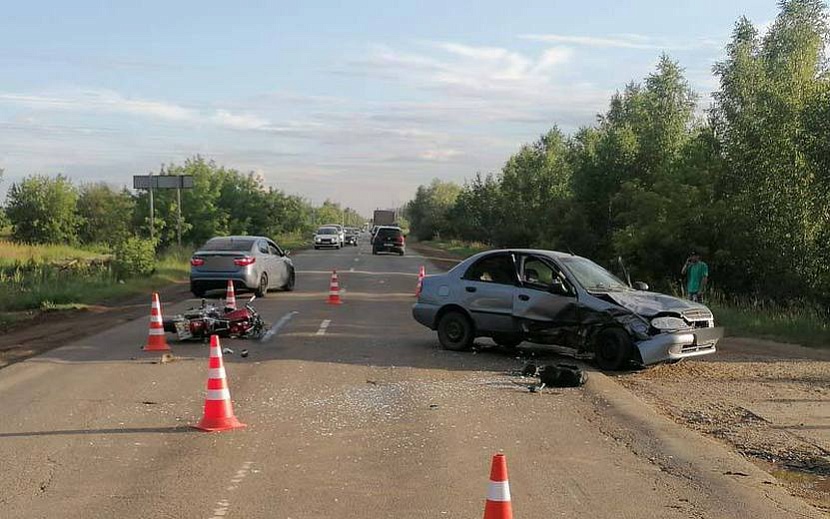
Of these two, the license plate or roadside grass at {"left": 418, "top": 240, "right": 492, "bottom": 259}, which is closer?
the license plate

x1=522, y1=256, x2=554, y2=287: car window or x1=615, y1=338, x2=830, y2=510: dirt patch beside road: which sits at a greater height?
x1=522, y1=256, x2=554, y2=287: car window

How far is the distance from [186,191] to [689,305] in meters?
46.3

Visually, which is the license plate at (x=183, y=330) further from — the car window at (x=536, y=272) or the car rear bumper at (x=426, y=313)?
Answer: the car window at (x=536, y=272)

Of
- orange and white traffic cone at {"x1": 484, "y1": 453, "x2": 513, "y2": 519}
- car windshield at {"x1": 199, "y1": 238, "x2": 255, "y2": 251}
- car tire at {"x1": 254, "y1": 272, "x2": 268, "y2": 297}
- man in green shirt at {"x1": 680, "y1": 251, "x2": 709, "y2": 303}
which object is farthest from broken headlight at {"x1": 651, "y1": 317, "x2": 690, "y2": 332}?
car windshield at {"x1": 199, "y1": 238, "x2": 255, "y2": 251}

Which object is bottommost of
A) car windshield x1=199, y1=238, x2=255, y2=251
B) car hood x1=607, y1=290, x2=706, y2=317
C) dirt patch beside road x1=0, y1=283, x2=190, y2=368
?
dirt patch beside road x1=0, y1=283, x2=190, y2=368

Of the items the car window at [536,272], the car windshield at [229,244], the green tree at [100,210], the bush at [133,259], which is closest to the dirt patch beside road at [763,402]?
the car window at [536,272]

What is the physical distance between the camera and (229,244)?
20.5 meters

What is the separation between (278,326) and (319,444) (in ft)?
27.0

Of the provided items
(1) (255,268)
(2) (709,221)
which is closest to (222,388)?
(1) (255,268)

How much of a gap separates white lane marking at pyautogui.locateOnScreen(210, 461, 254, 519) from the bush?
21.7 meters

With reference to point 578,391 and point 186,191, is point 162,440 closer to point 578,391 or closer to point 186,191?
point 578,391

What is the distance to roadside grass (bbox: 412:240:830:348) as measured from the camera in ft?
46.9

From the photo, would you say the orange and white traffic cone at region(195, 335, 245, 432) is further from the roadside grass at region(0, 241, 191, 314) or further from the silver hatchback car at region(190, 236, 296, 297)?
the silver hatchback car at region(190, 236, 296, 297)

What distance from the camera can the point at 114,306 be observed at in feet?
64.7
